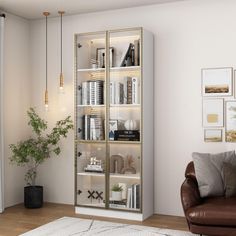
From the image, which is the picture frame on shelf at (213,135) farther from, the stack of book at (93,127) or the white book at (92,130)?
the white book at (92,130)

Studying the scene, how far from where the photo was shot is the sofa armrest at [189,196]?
13.3 ft

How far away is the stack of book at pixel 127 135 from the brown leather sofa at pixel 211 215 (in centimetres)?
115

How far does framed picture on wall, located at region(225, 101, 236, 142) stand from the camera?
492 centimetres

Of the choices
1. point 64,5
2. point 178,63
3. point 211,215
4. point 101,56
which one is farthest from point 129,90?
point 211,215

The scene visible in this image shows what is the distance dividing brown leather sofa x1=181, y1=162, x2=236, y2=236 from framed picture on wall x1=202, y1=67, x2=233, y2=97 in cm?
146

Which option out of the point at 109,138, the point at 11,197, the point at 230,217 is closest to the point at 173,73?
the point at 109,138

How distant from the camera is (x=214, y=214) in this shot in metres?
3.85

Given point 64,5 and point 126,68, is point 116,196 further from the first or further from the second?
point 64,5

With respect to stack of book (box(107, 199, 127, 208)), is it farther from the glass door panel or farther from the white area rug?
the white area rug

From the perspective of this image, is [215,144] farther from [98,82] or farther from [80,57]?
[80,57]

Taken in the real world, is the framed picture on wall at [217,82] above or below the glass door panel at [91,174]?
above

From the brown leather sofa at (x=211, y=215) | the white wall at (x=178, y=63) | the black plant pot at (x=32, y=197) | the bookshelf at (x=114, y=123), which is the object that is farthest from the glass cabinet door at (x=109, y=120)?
the brown leather sofa at (x=211, y=215)

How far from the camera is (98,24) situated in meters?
5.71

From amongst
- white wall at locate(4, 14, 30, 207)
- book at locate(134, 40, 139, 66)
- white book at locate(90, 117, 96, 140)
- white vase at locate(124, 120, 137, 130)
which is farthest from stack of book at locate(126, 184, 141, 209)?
white wall at locate(4, 14, 30, 207)
